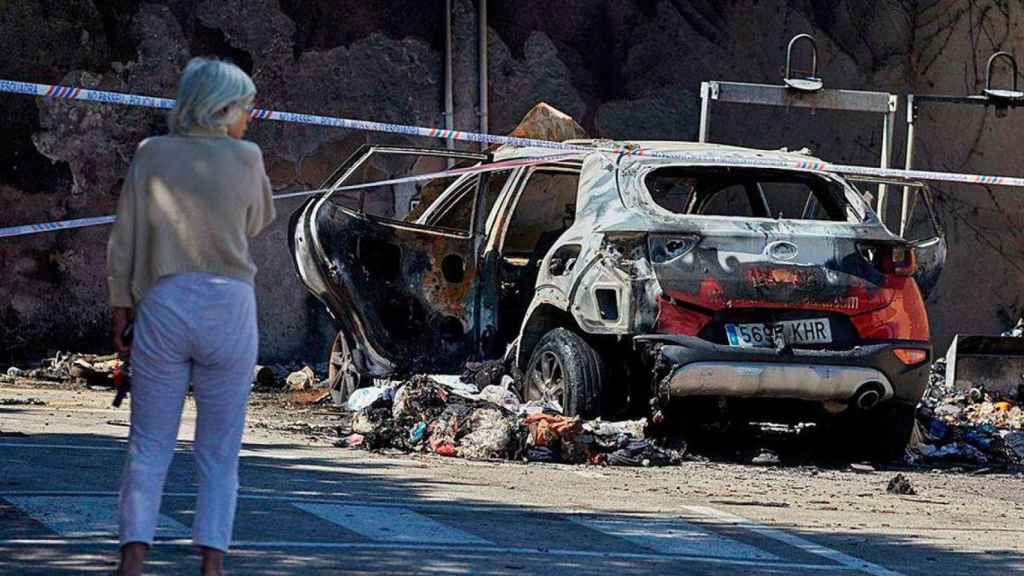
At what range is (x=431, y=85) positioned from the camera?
16906mm

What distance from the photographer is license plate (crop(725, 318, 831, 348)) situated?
10523 mm

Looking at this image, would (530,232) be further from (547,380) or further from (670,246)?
(670,246)

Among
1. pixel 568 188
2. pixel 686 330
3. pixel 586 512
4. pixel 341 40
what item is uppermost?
pixel 341 40

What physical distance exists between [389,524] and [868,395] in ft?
13.1

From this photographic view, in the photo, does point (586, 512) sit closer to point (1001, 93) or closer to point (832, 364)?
point (832, 364)

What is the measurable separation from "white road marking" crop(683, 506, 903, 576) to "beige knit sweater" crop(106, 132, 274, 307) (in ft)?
9.05

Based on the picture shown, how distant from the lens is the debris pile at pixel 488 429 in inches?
410

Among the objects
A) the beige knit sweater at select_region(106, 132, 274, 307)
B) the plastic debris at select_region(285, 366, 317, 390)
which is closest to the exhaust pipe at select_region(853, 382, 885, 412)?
the plastic debris at select_region(285, 366, 317, 390)

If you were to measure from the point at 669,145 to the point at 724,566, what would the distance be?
547 cm

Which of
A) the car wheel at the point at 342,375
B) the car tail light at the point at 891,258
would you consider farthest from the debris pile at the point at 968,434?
the car wheel at the point at 342,375

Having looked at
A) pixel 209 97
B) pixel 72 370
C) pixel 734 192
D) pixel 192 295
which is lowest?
pixel 72 370

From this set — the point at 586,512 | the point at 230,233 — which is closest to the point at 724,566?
the point at 586,512

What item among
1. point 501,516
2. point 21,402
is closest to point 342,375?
point 21,402

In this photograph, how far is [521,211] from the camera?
496 inches
